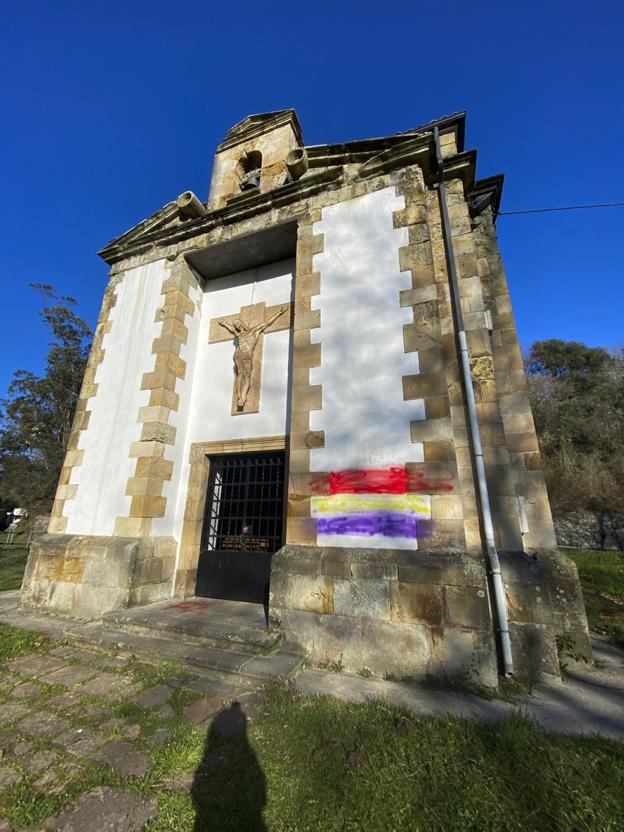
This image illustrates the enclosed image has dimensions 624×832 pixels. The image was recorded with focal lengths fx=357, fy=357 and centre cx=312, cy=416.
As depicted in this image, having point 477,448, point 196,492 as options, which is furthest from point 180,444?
point 477,448

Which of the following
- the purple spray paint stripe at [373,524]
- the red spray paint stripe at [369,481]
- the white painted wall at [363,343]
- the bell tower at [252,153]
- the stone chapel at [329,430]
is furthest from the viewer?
the bell tower at [252,153]

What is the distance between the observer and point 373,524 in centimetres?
389

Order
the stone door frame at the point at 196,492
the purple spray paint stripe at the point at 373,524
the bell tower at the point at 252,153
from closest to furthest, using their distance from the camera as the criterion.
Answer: the purple spray paint stripe at the point at 373,524
the stone door frame at the point at 196,492
the bell tower at the point at 252,153

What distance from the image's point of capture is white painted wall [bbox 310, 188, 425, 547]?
417 cm

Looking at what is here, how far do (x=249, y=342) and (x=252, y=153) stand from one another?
16.7 feet

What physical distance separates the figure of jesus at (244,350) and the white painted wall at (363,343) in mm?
1623

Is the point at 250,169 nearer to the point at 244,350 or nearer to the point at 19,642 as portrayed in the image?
the point at 244,350

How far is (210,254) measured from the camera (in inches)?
271

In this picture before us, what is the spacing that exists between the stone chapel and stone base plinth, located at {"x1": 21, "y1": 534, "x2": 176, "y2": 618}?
0.04 meters

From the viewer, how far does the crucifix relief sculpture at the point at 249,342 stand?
20.2 feet

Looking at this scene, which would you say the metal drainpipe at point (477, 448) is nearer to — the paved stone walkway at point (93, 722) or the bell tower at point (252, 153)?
the paved stone walkway at point (93, 722)

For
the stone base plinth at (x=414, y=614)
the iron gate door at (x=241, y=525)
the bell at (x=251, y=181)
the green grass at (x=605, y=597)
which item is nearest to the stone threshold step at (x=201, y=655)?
the stone base plinth at (x=414, y=614)

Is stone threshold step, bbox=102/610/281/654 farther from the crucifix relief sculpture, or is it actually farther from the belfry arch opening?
the belfry arch opening

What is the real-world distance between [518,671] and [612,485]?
2041 cm
